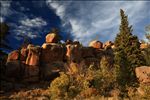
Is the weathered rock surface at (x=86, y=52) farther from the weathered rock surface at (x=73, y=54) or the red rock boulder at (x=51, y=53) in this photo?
the red rock boulder at (x=51, y=53)

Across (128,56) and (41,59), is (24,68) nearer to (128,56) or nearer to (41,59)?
(41,59)

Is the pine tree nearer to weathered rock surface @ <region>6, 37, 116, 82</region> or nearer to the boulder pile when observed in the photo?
weathered rock surface @ <region>6, 37, 116, 82</region>

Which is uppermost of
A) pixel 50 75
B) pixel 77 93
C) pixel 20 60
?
pixel 20 60

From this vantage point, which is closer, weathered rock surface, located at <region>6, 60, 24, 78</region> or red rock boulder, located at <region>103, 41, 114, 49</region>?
weathered rock surface, located at <region>6, 60, 24, 78</region>

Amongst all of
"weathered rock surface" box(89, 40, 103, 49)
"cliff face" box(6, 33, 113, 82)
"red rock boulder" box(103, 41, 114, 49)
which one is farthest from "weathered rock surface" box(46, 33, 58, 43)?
"red rock boulder" box(103, 41, 114, 49)

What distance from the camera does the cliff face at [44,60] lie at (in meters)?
56.2

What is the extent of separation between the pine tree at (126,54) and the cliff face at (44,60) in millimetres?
8833

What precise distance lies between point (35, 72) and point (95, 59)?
15.0 m

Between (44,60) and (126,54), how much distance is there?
761 inches

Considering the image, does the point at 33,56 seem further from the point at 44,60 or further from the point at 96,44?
the point at 96,44

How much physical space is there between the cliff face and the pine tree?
8.83 metres

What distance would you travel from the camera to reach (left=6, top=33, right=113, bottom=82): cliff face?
5622 centimetres

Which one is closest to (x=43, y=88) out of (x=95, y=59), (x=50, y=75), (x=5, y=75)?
(x=50, y=75)

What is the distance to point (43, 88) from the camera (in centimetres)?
5109
